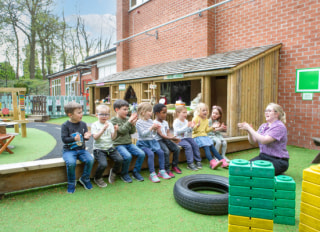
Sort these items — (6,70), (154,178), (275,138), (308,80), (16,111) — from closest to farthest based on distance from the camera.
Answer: (275,138) < (154,178) < (308,80) < (16,111) < (6,70)

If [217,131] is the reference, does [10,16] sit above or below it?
above

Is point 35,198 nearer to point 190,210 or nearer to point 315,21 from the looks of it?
point 190,210

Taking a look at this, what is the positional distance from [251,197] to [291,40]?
625 cm

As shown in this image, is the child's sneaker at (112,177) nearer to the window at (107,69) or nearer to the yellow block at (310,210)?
the yellow block at (310,210)

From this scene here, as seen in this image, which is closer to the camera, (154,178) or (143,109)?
(154,178)

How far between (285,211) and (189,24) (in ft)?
29.8

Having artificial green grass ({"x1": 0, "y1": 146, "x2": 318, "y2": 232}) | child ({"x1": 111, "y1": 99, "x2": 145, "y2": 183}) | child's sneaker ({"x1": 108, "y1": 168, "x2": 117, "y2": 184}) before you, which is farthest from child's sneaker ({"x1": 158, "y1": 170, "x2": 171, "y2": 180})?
child's sneaker ({"x1": 108, "y1": 168, "x2": 117, "y2": 184})

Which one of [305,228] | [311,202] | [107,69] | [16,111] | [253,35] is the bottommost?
[305,228]

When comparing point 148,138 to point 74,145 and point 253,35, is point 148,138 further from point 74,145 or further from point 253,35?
point 253,35

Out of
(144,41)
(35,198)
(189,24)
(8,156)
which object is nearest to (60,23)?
(144,41)

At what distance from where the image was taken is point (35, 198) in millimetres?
3168

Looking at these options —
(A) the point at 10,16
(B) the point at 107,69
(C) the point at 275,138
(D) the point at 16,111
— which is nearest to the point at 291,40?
(C) the point at 275,138

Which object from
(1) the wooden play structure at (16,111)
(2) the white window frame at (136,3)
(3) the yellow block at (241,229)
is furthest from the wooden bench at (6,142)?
(2) the white window frame at (136,3)

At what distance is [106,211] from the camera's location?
2.81 m
